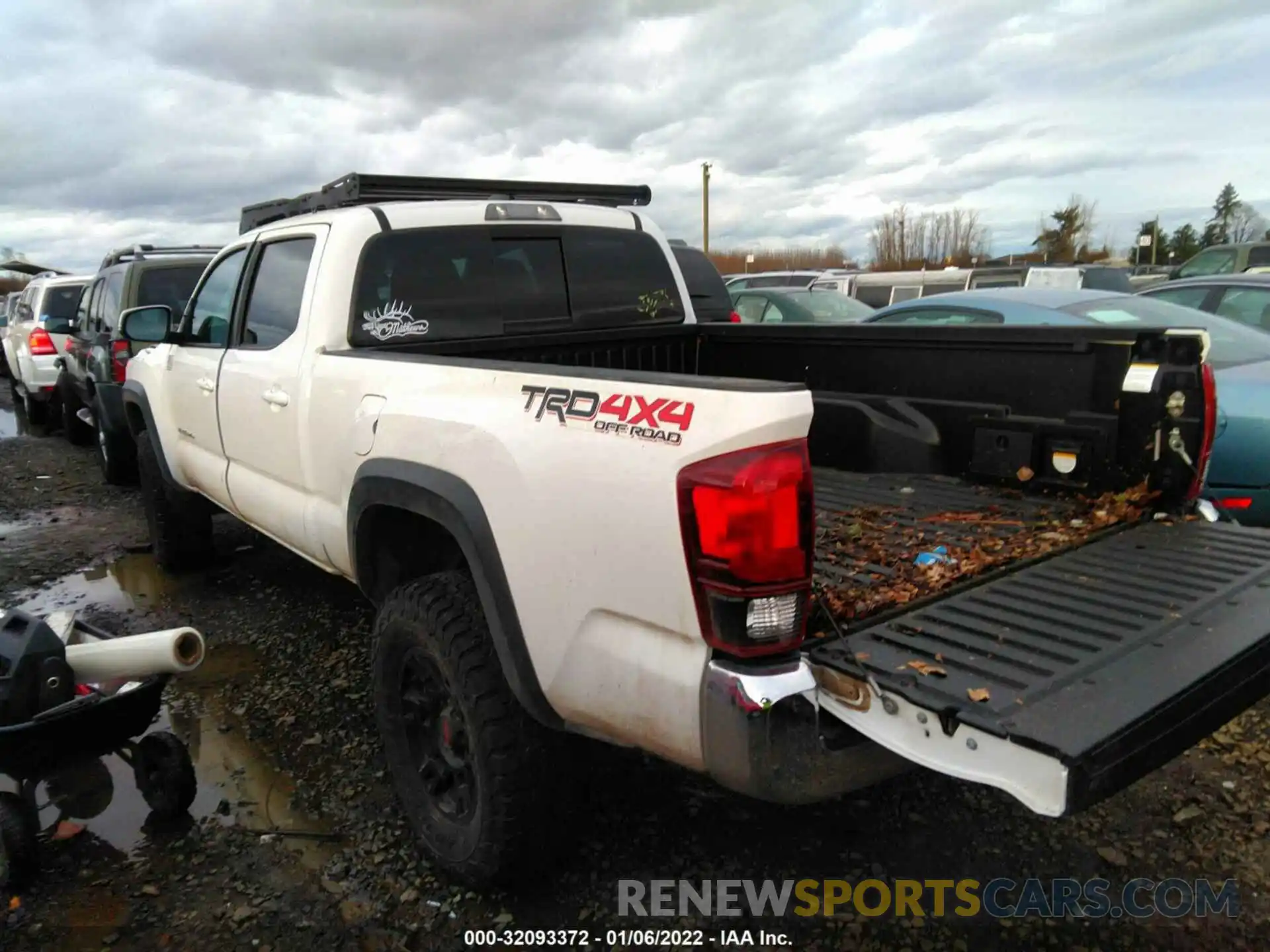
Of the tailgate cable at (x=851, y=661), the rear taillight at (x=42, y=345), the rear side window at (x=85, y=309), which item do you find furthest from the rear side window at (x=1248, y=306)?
the rear taillight at (x=42, y=345)

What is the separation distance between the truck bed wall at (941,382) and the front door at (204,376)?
1.47 meters

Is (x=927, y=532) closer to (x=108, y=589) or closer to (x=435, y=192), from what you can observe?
(x=435, y=192)

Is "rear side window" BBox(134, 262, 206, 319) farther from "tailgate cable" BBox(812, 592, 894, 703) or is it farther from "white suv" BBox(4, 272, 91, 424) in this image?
"tailgate cable" BBox(812, 592, 894, 703)

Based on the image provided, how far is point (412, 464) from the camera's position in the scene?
275 centimetres

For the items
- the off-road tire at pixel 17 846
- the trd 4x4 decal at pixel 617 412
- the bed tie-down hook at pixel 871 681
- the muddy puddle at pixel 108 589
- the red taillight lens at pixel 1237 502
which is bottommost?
the muddy puddle at pixel 108 589

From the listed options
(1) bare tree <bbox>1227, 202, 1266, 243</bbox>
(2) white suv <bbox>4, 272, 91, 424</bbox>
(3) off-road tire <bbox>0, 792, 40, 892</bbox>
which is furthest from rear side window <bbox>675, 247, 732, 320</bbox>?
(1) bare tree <bbox>1227, 202, 1266, 243</bbox>

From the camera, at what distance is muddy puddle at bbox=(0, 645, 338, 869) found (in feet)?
10.5

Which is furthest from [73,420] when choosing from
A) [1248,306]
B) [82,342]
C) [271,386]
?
[1248,306]

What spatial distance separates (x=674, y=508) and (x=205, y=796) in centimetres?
253

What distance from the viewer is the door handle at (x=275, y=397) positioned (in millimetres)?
3678

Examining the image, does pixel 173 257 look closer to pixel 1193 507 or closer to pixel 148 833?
pixel 148 833

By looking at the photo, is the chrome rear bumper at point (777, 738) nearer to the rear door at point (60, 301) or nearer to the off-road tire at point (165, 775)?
the off-road tire at point (165, 775)

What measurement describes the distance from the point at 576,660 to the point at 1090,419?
2.01m

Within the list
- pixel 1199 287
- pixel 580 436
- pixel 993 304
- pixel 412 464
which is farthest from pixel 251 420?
pixel 1199 287
